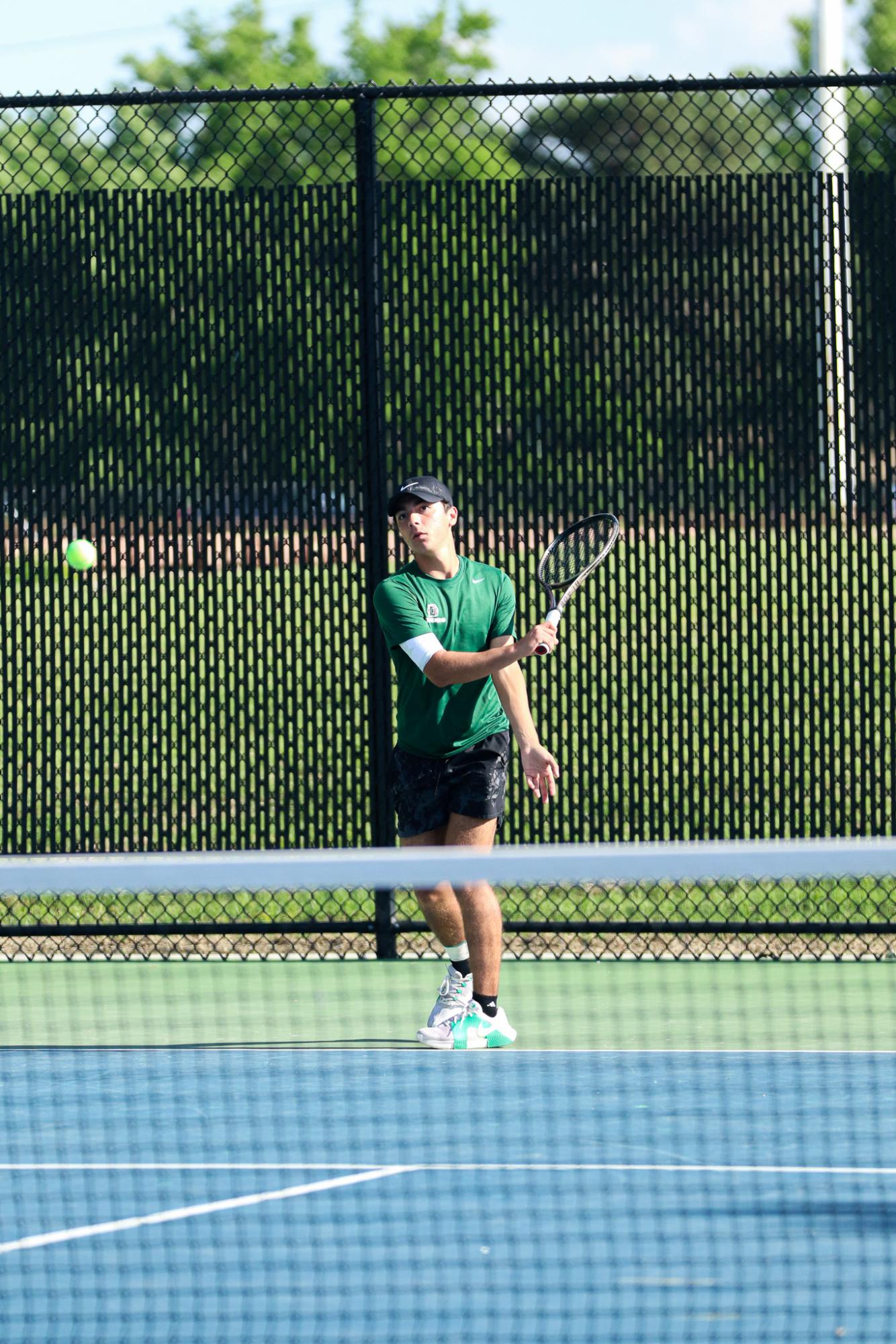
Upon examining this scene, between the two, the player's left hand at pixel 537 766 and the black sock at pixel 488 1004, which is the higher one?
the player's left hand at pixel 537 766

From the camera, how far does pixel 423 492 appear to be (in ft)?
19.5

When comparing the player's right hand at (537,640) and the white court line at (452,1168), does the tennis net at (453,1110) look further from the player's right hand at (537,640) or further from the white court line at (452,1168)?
the player's right hand at (537,640)

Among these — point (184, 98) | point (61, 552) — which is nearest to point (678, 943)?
point (61, 552)

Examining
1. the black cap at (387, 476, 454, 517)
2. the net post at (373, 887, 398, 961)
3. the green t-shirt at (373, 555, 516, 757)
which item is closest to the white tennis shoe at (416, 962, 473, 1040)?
the green t-shirt at (373, 555, 516, 757)

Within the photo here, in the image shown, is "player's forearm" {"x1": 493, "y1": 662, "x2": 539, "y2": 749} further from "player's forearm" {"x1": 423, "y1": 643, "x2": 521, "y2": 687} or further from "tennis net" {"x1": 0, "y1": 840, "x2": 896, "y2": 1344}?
"tennis net" {"x1": 0, "y1": 840, "x2": 896, "y2": 1344}

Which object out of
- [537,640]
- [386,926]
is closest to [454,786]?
[537,640]

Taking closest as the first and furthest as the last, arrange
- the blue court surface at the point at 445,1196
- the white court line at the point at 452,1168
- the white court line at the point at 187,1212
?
the blue court surface at the point at 445,1196 < the white court line at the point at 187,1212 < the white court line at the point at 452,1168

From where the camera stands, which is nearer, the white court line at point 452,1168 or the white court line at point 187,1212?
the white court line at point 187,1212

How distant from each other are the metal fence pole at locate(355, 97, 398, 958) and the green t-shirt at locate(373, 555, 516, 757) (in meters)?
1.06

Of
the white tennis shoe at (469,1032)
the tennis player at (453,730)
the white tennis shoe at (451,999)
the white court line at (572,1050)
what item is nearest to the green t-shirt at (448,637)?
the tennis player at (453,730)

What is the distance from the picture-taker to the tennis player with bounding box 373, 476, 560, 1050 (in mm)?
5961

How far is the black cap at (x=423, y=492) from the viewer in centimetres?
593

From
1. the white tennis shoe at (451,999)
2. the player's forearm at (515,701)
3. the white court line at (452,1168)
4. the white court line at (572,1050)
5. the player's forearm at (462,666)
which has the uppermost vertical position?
the player's forearm at (462,666)

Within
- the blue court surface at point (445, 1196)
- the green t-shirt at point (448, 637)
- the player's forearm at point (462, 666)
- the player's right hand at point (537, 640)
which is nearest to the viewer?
the blue court surface at point (445, 1196)
